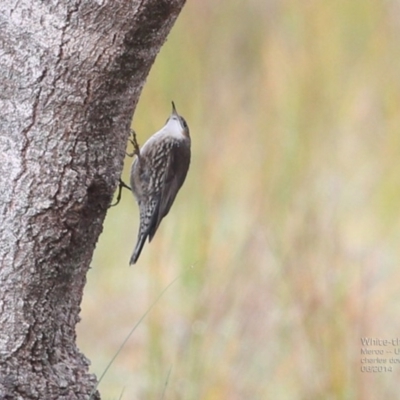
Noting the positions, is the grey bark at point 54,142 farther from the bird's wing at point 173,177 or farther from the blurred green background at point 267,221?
the blurred green background at point 267,221

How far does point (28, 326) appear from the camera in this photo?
218 cm

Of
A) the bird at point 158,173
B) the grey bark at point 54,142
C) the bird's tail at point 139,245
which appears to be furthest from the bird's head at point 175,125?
the grey bark at point 54,142

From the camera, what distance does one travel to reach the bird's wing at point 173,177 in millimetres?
3584

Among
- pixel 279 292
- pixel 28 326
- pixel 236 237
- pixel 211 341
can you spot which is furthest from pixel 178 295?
pixel 28 326

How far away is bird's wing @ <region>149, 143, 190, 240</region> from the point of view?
3584mm

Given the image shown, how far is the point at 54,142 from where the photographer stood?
2.11m

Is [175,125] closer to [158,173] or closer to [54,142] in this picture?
[158,173]

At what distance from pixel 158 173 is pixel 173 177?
6 cm

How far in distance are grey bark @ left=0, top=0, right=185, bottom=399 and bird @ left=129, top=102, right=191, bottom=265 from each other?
132 cm

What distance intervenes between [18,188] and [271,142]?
311 centimetres

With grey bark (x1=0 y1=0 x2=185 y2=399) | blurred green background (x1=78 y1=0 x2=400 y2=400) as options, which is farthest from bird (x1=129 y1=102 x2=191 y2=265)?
grey bark (x1=0 y1=0 x2=185 y2=399)

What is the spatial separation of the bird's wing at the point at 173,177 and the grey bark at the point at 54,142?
135 cm

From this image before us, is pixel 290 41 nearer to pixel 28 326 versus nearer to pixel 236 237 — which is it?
pixel 236 237

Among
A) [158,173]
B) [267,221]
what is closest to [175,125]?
[158,173]
